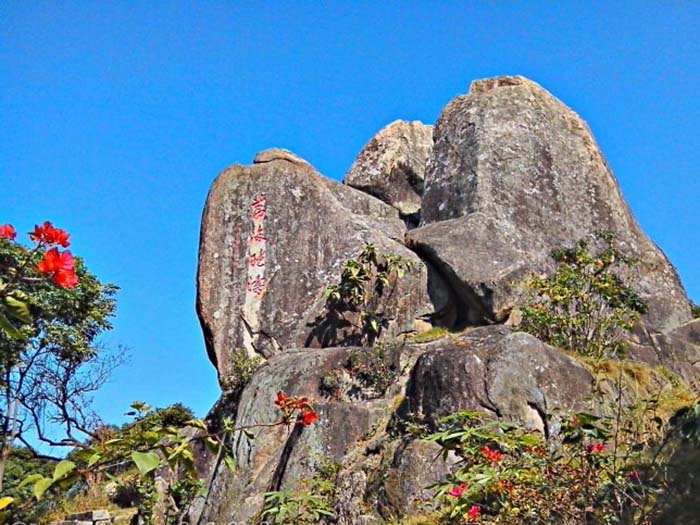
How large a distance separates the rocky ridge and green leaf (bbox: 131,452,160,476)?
728 cm

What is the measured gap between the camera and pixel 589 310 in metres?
11.2

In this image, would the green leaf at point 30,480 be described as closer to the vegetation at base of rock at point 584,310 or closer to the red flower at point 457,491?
the red flower at point 457,491

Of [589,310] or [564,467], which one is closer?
[564,467]

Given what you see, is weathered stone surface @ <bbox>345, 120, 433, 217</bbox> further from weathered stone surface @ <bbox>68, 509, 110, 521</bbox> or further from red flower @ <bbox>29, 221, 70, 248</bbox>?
red flower @ <bbox>29, 221, 70, 248</bbox>

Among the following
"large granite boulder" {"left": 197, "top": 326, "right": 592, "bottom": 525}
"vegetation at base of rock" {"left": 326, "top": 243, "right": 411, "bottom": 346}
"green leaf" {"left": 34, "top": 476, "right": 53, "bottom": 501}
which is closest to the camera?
"green leaf" {"left": 34, "top": 476, "right": 53, "bottom": 501}

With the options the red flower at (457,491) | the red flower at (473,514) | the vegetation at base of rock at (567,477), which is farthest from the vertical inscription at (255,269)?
the red flower at (473,514)

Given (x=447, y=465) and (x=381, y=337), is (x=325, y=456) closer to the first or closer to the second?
(x=447, y=465)

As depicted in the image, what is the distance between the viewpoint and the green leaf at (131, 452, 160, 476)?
2100 mm

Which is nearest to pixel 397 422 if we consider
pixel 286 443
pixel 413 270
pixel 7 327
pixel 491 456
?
pixel 286 443

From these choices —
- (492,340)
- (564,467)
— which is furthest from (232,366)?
(564,467)

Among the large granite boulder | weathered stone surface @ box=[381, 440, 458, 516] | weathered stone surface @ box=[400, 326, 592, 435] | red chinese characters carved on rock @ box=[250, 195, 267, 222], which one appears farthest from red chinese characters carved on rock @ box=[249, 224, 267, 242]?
weathered stone surface @ box=[381, 440, 458, 516]

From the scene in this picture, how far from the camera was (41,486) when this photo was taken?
6.96 ft

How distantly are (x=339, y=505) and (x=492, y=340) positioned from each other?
3106mm

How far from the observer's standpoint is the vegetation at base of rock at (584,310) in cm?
1112
